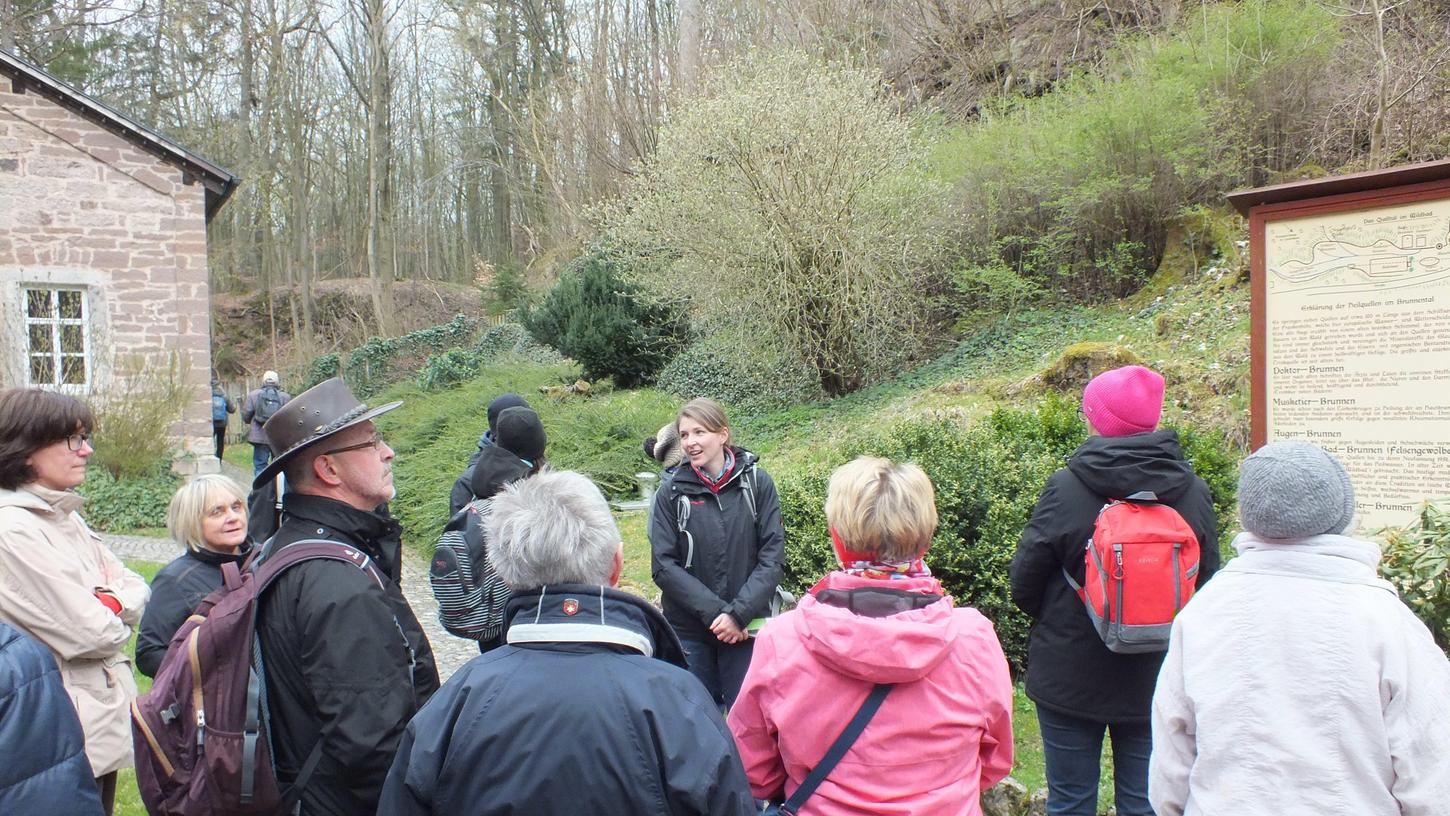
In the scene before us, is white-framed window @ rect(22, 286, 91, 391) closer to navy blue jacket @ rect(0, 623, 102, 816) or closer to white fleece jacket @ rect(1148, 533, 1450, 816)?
navy blue jacket @ rect(0, 623, 102, 816)

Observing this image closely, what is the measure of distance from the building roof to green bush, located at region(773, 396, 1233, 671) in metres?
12.9

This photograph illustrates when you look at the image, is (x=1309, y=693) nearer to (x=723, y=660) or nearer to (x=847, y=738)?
(x=847, y=738)

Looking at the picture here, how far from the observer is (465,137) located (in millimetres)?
33156

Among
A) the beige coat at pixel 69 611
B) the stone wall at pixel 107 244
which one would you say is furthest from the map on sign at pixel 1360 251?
the stone wall at pixel 107 244

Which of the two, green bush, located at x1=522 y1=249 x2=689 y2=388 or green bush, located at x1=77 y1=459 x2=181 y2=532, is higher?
green bush, located at x1=522 y1=249 x2=689 y2=388

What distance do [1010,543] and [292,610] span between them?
3.91 meters

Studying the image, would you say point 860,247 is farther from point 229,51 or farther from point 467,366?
point 229,51

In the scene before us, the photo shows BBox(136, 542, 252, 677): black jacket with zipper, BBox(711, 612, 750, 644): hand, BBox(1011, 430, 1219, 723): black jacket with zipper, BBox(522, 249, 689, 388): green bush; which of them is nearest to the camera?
BBox(1011, 430, 1219, 723): black jacket with zipper

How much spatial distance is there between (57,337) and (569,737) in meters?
15.4

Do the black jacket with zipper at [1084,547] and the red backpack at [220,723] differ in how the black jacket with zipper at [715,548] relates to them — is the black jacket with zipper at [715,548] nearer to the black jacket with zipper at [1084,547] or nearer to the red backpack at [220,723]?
the black jacket with zipper at [1084,547]

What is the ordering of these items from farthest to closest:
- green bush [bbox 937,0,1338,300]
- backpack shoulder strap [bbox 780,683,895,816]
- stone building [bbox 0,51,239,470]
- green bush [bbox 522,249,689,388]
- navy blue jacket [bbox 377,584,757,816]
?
green bush [bbox 522,249,689,388]
stone building [bbox 0,51,239,470]
green bush [bbox 937,0,1338,300]
backpack shoulder strap [bbox 780,683,895,816]
navy blue jacket [bbox 377,584,757,816]

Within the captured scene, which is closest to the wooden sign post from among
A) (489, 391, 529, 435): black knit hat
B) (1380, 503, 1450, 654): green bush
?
(1380, 503, 1450, 654): green bush

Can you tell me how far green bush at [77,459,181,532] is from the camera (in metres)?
12.0

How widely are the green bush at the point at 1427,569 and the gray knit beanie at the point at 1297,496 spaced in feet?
4.90
